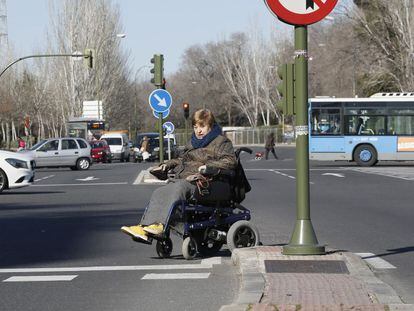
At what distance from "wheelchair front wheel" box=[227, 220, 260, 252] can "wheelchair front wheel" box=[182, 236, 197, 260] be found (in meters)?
0.38

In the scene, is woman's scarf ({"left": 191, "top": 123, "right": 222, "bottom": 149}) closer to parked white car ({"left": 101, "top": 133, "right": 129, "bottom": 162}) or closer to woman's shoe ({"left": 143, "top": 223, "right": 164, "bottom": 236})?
woman's shoe ({"left": 143, "top": 223, "right": 164, "bottom": 236})

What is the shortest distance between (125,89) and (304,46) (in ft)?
313

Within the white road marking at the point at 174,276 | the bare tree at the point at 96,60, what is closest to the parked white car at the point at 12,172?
the white road marking at the point at 174,276

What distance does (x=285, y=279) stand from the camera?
8.86 m

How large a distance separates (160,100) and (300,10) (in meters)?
21.0

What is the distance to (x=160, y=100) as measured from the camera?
3114 centimetres

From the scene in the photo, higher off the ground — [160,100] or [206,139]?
[160,100]

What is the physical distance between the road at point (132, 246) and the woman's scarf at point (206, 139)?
1.28 metres

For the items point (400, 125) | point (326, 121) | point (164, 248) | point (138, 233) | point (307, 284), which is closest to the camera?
point (307, 284)

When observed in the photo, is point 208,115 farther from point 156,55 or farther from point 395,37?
point 395,37

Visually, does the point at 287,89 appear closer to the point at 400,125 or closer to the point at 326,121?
the point at 326,121

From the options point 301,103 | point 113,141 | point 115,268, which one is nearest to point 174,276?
point 115,268

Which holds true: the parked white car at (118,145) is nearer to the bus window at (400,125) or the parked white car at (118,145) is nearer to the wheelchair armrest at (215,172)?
the bus window at (400,125)

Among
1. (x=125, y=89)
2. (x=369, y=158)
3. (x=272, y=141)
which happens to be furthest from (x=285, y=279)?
(x=125, y=89)
